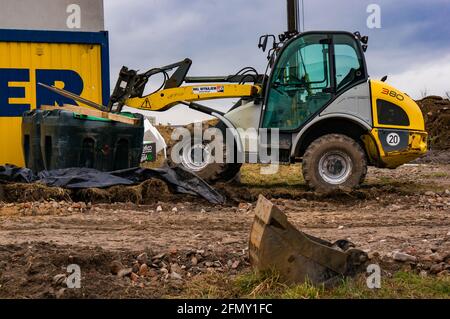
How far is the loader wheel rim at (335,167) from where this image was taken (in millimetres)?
11297

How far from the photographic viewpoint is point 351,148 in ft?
36.7

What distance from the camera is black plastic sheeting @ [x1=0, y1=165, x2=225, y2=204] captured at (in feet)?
32.3

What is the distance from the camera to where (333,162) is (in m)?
11.4

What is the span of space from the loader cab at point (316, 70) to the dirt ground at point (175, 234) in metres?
1.57

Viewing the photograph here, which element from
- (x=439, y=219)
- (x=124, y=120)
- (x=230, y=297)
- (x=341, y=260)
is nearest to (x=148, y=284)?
(x=230, y=297)

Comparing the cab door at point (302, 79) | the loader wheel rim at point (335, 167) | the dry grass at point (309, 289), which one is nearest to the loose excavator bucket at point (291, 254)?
the dry grass at point (309, 289)

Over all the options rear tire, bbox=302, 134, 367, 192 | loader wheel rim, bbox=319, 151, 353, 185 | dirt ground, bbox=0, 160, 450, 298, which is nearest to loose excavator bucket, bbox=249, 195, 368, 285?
dirt ground, bbox=0, 160, 450, 298

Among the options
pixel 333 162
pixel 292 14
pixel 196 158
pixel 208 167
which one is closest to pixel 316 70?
pixel 333 162

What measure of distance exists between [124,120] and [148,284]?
20.3 feet

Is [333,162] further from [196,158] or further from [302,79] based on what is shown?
[196,158]

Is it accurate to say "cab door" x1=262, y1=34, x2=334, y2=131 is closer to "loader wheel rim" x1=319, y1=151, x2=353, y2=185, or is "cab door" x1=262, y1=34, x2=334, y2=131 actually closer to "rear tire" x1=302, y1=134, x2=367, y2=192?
"rear tire" x1=302, y1=134, x2=367, y2=192

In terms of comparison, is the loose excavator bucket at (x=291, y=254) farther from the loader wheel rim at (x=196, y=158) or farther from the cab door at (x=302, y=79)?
the loader wheel rim at (x=196, y=158)

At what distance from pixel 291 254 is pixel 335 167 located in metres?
6.58
